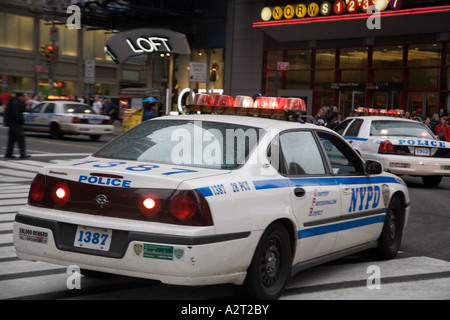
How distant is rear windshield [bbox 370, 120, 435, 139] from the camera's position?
15.1 metres

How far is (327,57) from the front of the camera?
107 feet

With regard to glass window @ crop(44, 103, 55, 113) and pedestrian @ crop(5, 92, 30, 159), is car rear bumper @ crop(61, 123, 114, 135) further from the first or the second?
pedestrian @ crop(5, 92, 30, 159)

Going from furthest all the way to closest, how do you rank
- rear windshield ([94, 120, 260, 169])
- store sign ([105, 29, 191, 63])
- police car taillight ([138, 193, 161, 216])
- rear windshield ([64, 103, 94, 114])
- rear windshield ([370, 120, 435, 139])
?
store sign ([105, 29, 191, 63]) < rear windshield ([64, 103, 94, 114]) < rear windshield ([370, 120, 435, 139]) < rear windshield ([94, 120, 260, 169]) < police car taillight ([138, 193, 161, 216])

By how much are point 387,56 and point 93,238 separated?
27.2 m

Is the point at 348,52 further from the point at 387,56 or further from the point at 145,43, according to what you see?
the point at 145,43

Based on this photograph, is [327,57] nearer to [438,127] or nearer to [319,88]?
[319,88]

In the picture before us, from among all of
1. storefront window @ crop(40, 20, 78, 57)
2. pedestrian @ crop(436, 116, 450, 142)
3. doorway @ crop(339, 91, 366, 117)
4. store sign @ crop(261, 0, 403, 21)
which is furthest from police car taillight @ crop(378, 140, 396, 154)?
storefront window @ crop(40, 20, 78, 57)

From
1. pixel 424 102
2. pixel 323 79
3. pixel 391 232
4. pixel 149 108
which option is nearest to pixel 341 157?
pixel 391 232

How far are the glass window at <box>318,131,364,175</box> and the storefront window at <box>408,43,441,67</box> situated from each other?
22913mm

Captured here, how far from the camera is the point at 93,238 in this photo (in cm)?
493

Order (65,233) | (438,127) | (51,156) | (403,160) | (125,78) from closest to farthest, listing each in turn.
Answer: (65,233) < (403,160) < (51,156) < (438,127) < (125,78)

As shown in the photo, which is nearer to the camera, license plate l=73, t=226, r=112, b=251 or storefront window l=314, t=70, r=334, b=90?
license plate l=73, t=226, r=112, b=251

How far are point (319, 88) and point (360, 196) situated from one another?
2679 centimetres
